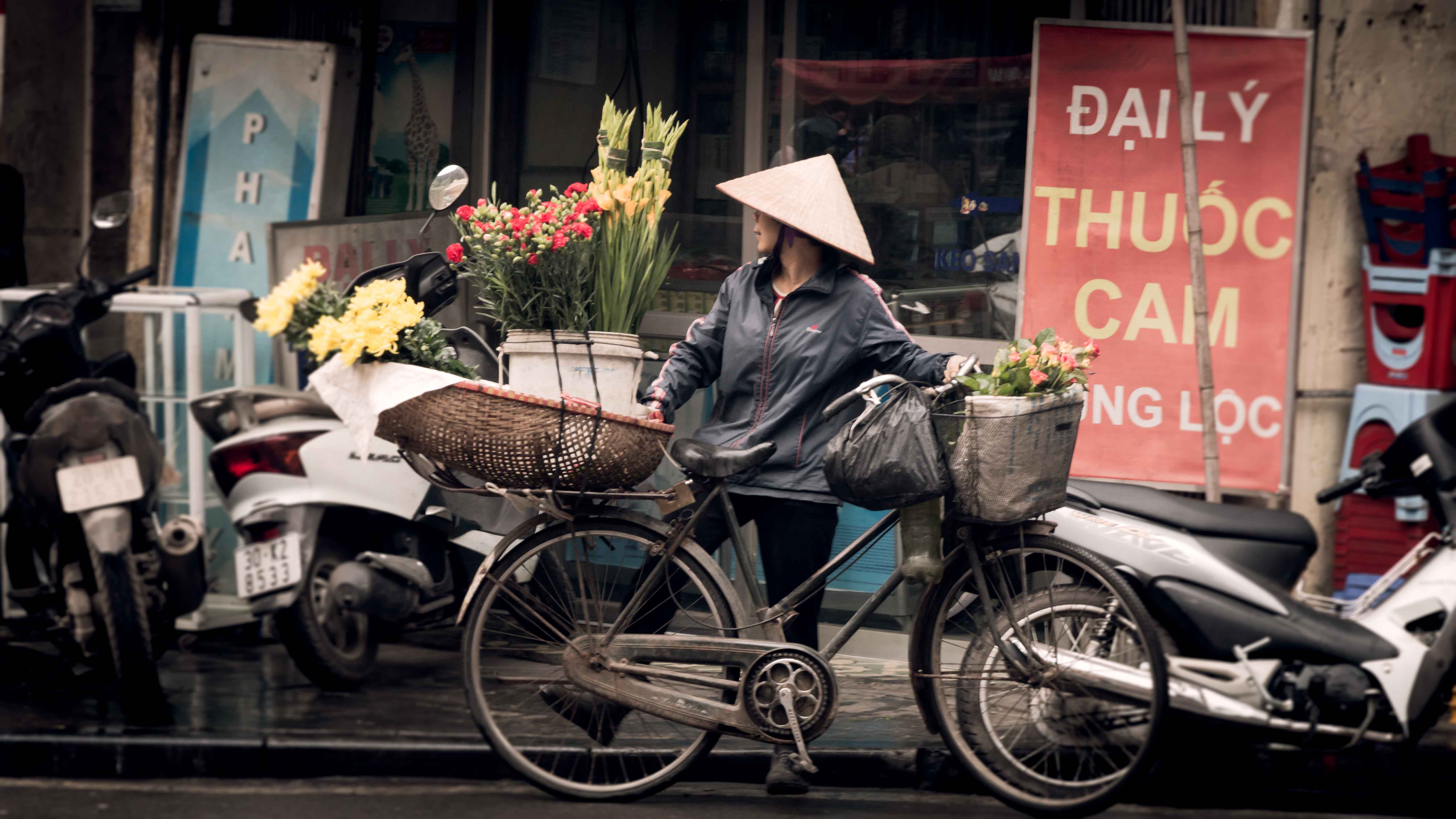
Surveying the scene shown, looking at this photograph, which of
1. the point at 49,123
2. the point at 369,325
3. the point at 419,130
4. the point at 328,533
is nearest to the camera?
the point at 369,325

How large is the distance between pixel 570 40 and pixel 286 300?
3648mm

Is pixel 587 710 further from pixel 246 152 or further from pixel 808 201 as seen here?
pixel 246 152

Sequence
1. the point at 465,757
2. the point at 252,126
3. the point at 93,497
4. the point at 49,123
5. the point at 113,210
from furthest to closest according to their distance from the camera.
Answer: the point at 49,123
the point at 252,126
the point at 113,210
the point at 93,497
the point at 465,757

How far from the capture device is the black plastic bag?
151 inches

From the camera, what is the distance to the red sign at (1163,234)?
5.81 meters

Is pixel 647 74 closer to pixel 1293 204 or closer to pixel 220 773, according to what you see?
pixel 1293 204

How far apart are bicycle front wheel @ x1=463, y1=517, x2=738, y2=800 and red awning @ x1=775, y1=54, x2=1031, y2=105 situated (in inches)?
118

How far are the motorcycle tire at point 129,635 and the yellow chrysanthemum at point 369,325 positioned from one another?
162 centimetres

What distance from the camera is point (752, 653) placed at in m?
4.11

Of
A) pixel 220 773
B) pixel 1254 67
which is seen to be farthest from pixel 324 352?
pixel 1254 67

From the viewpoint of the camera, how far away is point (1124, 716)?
4.14 m

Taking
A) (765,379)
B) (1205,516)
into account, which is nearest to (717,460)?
(765,379)

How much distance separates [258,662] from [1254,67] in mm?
4823

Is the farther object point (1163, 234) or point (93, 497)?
point (1163, 234)
